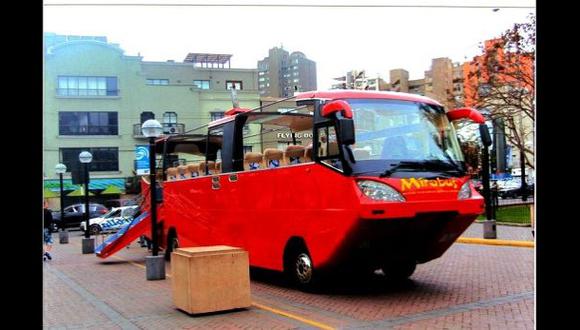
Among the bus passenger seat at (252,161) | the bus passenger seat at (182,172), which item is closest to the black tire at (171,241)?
the bus passenger seat at (182,172)

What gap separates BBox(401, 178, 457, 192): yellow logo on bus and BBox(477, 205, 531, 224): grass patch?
11373 mm

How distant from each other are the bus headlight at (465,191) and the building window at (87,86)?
529 cm

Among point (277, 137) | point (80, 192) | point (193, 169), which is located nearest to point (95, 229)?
point (80, 192)

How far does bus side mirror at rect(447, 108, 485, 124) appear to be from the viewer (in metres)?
8.81

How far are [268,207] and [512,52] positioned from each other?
7.05 meters

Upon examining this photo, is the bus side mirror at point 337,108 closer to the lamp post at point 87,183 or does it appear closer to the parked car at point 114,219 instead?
the lamp post at point 87,183

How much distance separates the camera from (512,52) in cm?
1288

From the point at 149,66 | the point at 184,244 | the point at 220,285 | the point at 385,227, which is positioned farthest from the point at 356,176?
the point at 184,244

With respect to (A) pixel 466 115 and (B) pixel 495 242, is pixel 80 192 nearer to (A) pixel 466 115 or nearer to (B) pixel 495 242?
(B) pixel 495 242

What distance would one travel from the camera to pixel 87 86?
8.61 metres

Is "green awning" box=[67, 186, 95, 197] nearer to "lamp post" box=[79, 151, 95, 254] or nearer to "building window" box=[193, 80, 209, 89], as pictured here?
"lamp post" box=[79, 151, 95, 254]

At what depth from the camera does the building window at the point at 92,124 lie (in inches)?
352

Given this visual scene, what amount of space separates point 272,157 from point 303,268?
196cm
